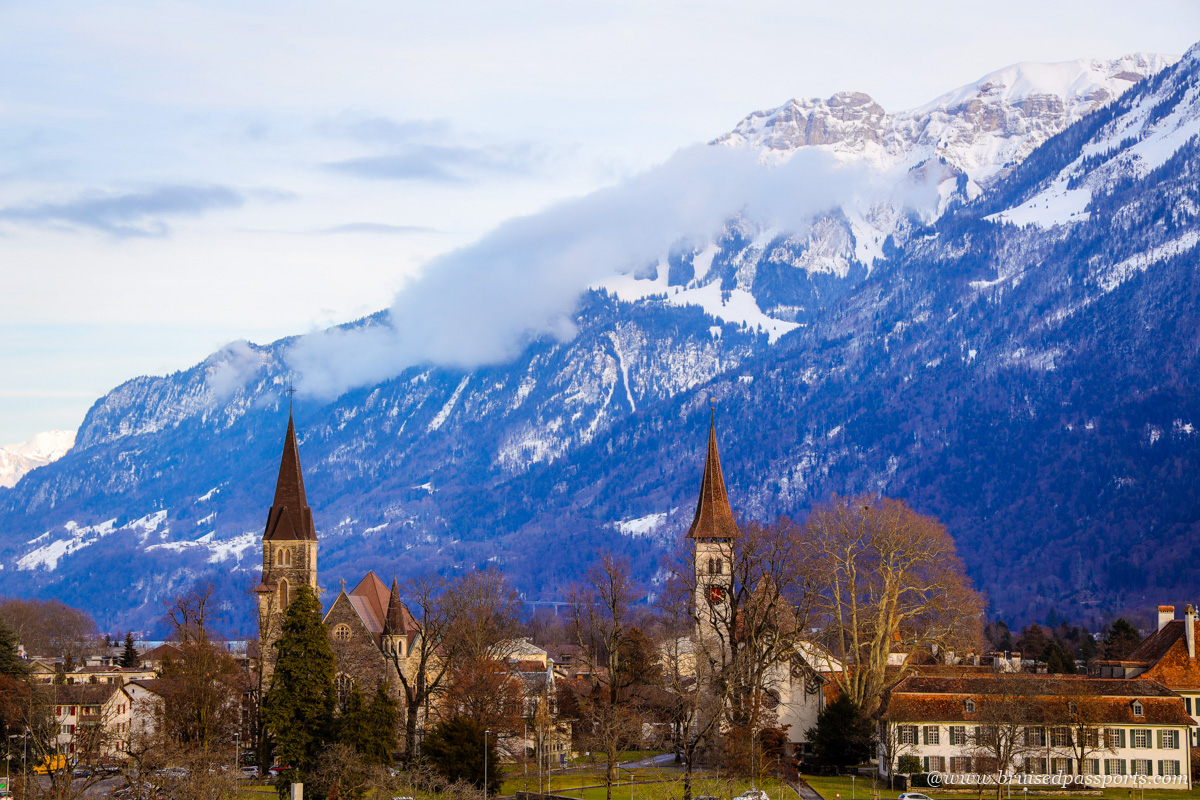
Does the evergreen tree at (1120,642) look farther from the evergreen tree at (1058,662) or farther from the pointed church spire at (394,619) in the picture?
the pointed church spire at (394,619)

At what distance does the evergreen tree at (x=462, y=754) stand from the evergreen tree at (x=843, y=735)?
22.2 meters

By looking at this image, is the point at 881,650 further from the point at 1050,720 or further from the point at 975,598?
the point at 975,598

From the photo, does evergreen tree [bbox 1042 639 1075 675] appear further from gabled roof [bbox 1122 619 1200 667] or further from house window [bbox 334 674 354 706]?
house window [bbox 334 674 354 706]

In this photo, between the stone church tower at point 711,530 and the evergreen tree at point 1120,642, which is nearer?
the stone church tower at point 711,530

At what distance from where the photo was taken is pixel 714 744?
92.6m

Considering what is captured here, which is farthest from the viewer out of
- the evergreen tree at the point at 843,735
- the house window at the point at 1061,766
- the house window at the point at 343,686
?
the house window at the point at 343,686

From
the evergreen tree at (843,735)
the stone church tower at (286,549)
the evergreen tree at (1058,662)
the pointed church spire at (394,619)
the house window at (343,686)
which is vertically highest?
the stone church tower at (286,549)

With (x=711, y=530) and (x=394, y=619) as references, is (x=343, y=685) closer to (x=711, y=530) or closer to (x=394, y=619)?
(x=394, y=619)

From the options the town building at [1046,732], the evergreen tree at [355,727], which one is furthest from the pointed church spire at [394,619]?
the town building at [1046,732]

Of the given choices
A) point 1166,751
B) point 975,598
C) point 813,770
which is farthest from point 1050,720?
point 975,598

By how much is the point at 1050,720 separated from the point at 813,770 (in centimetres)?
1651

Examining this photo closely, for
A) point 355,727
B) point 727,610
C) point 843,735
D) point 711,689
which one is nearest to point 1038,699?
point 843,735

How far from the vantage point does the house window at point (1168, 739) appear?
89312mm

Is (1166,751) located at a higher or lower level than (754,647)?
lower
